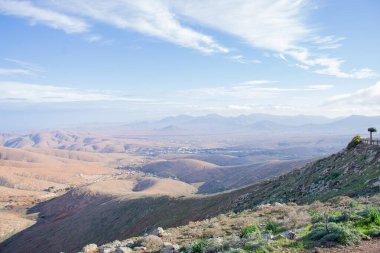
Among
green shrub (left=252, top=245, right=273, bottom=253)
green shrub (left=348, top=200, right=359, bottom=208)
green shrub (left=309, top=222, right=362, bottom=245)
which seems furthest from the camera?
green shrub (left=348, top=200, right=359, bottom=208)

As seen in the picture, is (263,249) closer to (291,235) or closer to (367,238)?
(291,235)

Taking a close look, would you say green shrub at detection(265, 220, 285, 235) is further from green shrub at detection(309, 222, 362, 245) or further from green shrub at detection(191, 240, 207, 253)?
green shrub at detection(191, 240, 207, 253)

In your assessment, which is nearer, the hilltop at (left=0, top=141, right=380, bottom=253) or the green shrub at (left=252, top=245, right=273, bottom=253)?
the green shrub at (left=252, top=245, right=273, bottom=253)

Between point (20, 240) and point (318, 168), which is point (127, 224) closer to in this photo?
point (20, 240)

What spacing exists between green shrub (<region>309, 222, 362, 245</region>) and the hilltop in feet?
34.0

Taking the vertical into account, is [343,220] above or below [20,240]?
above

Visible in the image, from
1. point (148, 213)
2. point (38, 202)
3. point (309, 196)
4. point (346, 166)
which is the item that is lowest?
point (38, 202)

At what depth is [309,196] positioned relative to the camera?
94.5ft

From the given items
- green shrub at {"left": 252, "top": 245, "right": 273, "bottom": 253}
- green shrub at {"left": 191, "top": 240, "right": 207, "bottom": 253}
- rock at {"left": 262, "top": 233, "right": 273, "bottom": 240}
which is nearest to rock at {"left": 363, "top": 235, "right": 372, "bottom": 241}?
rock at {"left": 262, "top": 233, "right": 273, "bottom": 240}

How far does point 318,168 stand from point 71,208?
8434 cm

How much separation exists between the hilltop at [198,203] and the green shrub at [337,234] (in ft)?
34.0

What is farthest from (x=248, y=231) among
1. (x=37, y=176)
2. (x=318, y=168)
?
(x=37, y=176)

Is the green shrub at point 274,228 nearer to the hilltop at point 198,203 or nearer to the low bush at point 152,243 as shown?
the low bush at point 152,243

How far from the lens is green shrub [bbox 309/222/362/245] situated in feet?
40.7
